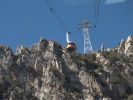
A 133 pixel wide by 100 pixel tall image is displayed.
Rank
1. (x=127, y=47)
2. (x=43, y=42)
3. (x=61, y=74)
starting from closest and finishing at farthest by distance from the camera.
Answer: (x=61, y=74), (x=43, y=42), (x=127, y=47)

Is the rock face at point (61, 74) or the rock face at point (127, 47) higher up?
the rock face at point (127, 47)

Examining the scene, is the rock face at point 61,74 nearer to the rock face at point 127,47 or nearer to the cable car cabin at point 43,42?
the cable car cabin at point 43,42

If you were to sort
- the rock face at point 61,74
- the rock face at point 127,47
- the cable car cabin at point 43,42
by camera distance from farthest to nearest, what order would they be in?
the rock face at point 127,47 < the cable car cabin at point 43,42 < the rock face at point 61,74

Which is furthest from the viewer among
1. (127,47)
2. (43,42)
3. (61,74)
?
(127,47)

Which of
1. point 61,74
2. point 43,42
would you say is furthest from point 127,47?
point 61,74

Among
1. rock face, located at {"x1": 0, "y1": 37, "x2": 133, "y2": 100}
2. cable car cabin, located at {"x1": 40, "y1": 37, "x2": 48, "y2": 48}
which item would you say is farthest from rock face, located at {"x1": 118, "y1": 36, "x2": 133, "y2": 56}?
cable car cabin, located at {"x1": 40, "y1": 37, "x2": 48, "y2": 48}

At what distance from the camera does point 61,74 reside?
12888cm

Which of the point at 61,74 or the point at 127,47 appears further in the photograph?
the point at 127,47

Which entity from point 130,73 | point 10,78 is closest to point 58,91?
point 10,78

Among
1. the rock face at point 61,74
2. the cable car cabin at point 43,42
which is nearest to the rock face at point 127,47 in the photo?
the rock face at point 61,74

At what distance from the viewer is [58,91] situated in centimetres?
12262

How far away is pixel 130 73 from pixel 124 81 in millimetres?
2973

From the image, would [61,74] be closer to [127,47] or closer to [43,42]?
[43,42]

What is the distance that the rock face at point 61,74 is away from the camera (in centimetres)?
12288
